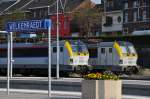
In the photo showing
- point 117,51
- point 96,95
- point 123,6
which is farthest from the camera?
point 123,6

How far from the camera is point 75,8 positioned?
330ft

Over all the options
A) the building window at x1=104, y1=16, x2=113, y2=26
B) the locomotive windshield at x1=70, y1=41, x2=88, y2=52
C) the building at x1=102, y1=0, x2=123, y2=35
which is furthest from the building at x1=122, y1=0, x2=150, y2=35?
the locomotive windshield at x1=70, y1=41, x2=88, y2=52

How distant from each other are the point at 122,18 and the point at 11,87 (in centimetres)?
6874

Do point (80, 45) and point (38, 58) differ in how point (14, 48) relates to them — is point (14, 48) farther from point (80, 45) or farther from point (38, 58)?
point (80, 45)

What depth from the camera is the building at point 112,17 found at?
318 feet

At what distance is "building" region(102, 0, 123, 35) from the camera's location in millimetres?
96938

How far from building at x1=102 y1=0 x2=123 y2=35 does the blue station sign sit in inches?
2902

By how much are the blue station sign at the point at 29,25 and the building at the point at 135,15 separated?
6630 centimetres

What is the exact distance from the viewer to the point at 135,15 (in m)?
93.1

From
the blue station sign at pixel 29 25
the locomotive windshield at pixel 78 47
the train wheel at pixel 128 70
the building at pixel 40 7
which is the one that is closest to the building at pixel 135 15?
the building at pixel 40 7

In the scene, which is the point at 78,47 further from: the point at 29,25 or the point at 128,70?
the point at 29,25

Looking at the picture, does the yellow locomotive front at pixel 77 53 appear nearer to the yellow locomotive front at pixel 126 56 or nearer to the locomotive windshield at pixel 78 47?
the locomotive windshield at pixel 78 47

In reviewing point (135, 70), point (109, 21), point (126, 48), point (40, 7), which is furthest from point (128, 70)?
point (40, 7)

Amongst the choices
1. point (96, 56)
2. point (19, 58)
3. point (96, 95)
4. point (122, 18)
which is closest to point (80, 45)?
point (96, 56)
